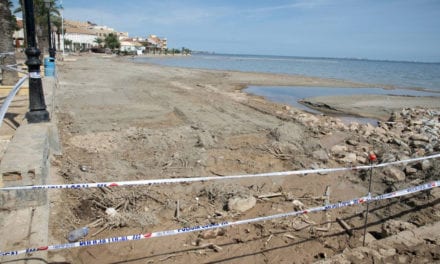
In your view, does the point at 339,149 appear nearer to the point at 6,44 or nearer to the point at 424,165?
the point at 424,165

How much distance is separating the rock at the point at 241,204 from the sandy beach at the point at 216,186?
33mm

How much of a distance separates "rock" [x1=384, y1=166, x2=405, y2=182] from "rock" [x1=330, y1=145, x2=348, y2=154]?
1.84 meters

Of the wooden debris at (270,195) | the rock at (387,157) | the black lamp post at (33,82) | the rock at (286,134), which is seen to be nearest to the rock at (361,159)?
the rock at (387,157)

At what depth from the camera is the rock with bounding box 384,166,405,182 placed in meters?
6.19

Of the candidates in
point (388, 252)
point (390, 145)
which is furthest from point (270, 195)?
point (390, 145)

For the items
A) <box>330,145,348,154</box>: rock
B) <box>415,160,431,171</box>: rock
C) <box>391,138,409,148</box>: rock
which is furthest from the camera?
<box>391,138,409,148</box>: rock

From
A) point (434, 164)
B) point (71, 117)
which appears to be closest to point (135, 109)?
point (71, 117)

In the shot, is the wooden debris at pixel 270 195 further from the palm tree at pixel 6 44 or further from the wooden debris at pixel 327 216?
the palm tree at pixel 6 44

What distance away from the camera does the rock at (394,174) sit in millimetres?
6193

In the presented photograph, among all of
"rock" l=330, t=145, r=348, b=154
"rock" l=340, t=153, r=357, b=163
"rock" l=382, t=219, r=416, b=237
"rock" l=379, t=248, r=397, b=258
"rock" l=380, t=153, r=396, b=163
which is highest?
"rock" l=380, t=153, r=396, b=163

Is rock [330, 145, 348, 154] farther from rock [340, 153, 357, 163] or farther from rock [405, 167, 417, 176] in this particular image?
rock [405, 167, 417, 176]

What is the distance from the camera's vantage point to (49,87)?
34.2 ft

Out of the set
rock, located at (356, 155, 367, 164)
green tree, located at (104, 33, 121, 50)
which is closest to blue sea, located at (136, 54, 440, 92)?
green tree, located at (104, 33, 121, 50)

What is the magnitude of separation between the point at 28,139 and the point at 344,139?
27.0ft
